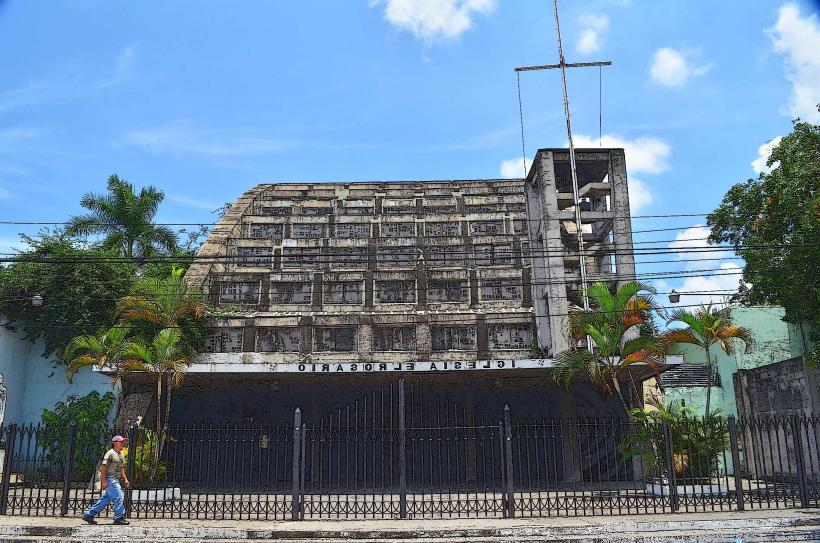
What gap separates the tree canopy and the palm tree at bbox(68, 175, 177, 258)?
26254 millimetres

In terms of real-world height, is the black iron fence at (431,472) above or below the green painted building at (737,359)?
below

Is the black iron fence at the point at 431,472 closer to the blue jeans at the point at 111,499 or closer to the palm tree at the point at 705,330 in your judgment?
the blue jeans at the point at 111,499

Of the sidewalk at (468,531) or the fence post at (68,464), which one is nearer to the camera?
the sidewalk at (468,531)

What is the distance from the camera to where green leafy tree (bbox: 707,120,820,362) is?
1869cm

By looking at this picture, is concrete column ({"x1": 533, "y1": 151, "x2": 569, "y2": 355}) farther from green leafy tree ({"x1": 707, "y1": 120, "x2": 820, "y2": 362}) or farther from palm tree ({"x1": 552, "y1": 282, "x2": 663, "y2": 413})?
green leafy tree ({"x1": 707, "y1": 120, "x2": 820, "y2": 362})

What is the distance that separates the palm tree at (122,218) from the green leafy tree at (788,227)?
86.1 ft

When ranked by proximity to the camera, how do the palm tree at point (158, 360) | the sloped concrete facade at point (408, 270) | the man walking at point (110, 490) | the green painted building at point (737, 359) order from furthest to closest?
the green painted building at point (737, 359)
the sloped concrete facade at point (408, 270)
the palm tree at point (158, 360)
the man walking at point (110, 490)

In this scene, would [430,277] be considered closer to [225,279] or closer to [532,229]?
[532,229]

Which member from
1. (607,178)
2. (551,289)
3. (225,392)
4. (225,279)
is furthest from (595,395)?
(225,279)

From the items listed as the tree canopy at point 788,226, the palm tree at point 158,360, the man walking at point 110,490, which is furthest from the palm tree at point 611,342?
the man walking at point 110,490

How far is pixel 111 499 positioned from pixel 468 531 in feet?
21.3

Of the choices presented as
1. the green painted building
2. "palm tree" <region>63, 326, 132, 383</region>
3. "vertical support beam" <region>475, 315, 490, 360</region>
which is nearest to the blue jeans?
"palm tree" <region>63, 326, 132, 383</region>

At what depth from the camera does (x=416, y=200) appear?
34.6m

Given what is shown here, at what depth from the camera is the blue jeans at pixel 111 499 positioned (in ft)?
41.0
